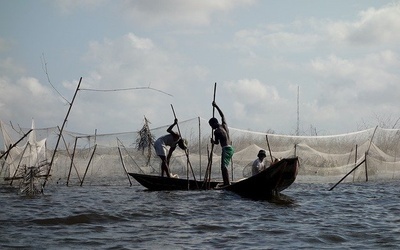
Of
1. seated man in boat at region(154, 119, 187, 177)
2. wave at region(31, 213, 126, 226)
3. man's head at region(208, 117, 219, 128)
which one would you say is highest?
man's head at region(208, 117, 219, 128)

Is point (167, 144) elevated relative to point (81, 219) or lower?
elevated

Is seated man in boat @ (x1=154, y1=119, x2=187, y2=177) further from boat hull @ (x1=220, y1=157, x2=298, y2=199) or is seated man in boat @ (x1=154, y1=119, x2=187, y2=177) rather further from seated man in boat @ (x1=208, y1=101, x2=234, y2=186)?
boat hull @ (x1=220, y1=157, x2=298, y2=199)

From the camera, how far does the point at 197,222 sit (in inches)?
276

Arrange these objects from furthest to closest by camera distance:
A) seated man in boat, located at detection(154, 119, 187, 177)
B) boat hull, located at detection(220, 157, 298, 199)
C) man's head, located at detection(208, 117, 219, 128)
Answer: seated man in boat, located at detection(154, 119, 187, 177) < man's head, located at detection(208, 117, 219, 128) < boat hull, located at detection(220, 157, 298, 199)

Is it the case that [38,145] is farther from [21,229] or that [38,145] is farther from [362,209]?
[362,209]

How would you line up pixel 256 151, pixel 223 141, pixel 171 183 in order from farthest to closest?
1. pixel 256 151
2. pixel 171 183
3. pixel 223 141

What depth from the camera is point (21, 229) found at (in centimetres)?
645

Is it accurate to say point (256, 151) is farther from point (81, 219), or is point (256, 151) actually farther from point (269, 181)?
point (81, 219)

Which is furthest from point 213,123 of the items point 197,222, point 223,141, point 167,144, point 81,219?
point 81,219

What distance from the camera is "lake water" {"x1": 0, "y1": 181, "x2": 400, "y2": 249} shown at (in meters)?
5.68

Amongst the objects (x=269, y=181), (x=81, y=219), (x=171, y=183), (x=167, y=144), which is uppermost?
(x=167, y=144)

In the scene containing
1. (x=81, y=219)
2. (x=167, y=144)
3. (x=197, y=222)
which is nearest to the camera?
(x=197, y=222)

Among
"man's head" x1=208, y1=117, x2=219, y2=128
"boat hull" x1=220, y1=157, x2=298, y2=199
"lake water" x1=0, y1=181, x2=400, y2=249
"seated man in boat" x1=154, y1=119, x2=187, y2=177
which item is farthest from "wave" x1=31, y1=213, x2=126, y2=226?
"seated man in boat" x1=154, y1=119, x2=187, y2=177

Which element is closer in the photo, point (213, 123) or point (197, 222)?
point (197, 222)
